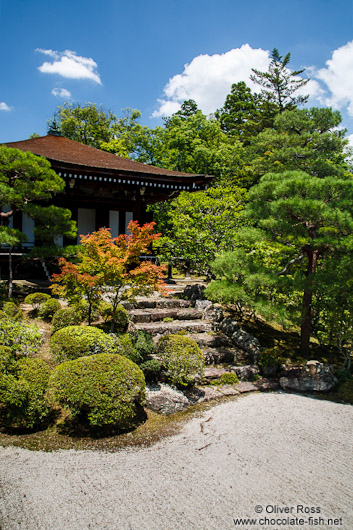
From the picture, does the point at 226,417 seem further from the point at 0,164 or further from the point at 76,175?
the point at 76,175

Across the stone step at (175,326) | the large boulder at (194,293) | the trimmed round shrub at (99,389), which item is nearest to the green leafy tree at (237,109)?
the large boulder at (194,293)

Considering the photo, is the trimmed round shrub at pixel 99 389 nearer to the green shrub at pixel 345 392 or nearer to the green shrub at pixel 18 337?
the green shrub at pixel 18 337

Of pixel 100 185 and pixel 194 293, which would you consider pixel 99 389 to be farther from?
pixel 100 185

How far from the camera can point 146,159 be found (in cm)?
2078

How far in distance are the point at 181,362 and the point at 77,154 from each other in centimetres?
953

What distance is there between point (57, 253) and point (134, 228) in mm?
2778

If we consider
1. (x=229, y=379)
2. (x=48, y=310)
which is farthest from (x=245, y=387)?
(x=48, y=310)

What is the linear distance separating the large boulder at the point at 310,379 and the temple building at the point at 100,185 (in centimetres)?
715

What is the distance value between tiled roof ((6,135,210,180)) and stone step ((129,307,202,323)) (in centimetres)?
468

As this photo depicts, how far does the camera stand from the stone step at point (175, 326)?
7.13 meters

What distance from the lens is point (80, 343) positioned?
529cm

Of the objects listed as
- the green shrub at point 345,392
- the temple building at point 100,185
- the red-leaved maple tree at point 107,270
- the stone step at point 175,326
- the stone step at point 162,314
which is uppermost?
the temple building at point 100,185

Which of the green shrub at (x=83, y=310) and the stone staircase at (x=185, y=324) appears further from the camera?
the green shrub at (x=83, y=310)

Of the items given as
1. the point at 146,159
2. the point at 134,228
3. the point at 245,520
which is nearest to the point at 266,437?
the point at 245,520
